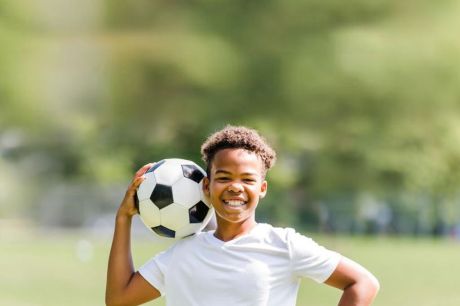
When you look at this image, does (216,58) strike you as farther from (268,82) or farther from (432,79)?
(432,79)

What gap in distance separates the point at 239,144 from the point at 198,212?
22 centimetres

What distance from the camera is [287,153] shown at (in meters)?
12.6

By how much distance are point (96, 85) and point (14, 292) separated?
179 centimetres

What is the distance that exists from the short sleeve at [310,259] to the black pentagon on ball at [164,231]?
32 cm

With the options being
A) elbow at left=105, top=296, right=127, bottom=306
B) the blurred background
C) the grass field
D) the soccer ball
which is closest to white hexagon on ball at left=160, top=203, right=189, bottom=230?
the soccer ball

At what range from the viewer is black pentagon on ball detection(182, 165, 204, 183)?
7.27ft

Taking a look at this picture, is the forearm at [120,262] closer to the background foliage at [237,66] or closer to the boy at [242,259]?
the boy at [242,259]

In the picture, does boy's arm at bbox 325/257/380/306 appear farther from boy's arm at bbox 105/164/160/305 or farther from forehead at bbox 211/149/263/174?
boy's arm at bbox 105/164/160/305

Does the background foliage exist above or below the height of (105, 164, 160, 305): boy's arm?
above

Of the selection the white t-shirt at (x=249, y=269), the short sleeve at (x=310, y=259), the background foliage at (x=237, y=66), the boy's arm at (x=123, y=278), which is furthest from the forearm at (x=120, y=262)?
the background foliage at (x=237, y=66)

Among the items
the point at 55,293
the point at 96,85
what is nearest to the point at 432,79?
the point at 96,85

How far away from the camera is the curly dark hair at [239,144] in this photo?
Result: 205cm

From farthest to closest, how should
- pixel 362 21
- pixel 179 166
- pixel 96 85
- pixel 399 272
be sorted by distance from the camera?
pixel 399 272 → pixel 96 85 → pixel 362 21 → pixel 179 166

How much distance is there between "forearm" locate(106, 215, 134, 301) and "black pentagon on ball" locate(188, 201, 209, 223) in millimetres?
154
